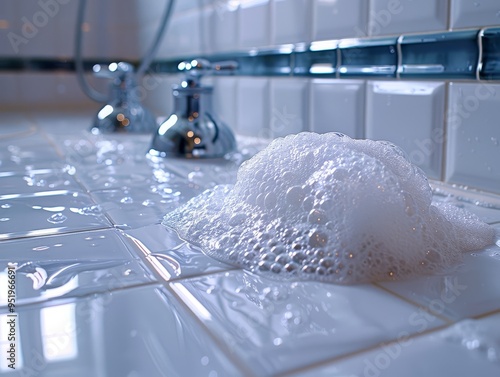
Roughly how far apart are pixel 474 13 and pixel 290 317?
0.41 metres

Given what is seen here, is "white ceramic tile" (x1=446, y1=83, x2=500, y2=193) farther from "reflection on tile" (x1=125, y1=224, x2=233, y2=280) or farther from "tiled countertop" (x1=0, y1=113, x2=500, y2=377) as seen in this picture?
"reflection on tile" (x1=125, y1=224, x2=233, y2=280)

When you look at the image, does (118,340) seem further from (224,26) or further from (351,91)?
(224,26)

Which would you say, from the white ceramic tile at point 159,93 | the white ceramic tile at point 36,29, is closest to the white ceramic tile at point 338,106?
the white ceramic tile at point 159,93

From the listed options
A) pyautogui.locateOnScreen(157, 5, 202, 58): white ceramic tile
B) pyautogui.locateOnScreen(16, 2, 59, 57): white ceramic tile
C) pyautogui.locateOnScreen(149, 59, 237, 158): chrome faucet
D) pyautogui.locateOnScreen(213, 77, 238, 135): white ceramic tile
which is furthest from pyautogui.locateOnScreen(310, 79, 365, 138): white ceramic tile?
pyautogui.locateOnScreen(16, 2, 59, 57): white ceramic tile

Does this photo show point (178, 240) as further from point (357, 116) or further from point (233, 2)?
point (233, 2)

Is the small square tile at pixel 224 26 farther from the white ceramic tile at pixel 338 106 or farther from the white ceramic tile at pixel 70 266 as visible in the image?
the white ceramic tile at pixel 70 266

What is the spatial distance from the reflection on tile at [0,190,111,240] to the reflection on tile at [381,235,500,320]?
0.89ft

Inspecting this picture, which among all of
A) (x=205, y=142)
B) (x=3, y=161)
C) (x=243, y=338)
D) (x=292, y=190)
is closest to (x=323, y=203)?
(x=292, y=190)

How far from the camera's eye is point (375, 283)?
0.37m

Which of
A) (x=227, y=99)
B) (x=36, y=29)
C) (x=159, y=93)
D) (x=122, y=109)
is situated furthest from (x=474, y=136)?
(x=36, y=29)

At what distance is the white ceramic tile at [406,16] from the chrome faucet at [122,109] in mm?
582

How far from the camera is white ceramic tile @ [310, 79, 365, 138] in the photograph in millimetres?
752

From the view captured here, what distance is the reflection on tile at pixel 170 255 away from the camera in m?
0.39

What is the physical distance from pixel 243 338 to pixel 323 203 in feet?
0.51
